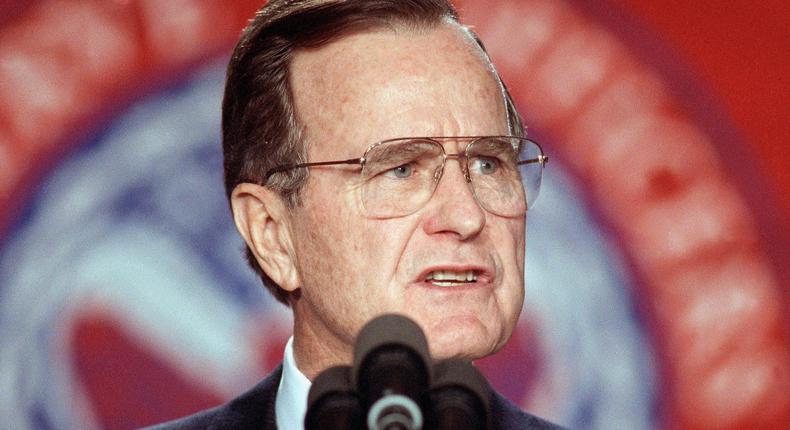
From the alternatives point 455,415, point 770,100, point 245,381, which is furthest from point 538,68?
point 455,415

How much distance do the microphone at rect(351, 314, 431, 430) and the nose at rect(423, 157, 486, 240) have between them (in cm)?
72

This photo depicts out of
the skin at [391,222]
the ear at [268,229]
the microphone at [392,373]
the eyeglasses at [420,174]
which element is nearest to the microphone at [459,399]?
the microphone at [392,373]

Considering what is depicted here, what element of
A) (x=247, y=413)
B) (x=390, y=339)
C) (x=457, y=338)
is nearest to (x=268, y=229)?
(x=247, y=413)

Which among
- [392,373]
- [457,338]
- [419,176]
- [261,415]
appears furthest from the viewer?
[261,415]

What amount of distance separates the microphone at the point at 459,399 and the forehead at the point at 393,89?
0.90m

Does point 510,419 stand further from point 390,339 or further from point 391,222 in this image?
point 390,339

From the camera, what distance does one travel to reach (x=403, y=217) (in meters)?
1.98

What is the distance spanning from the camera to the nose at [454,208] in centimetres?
193

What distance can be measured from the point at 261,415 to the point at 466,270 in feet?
2.44

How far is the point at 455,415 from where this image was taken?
3.67ft

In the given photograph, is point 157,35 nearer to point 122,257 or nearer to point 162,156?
point 162,156

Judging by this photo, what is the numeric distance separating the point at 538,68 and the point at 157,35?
106cm

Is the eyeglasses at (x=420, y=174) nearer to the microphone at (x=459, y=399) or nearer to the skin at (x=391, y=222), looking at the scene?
the skin at (x=391, y=222)

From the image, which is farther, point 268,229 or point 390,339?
point 268,229
